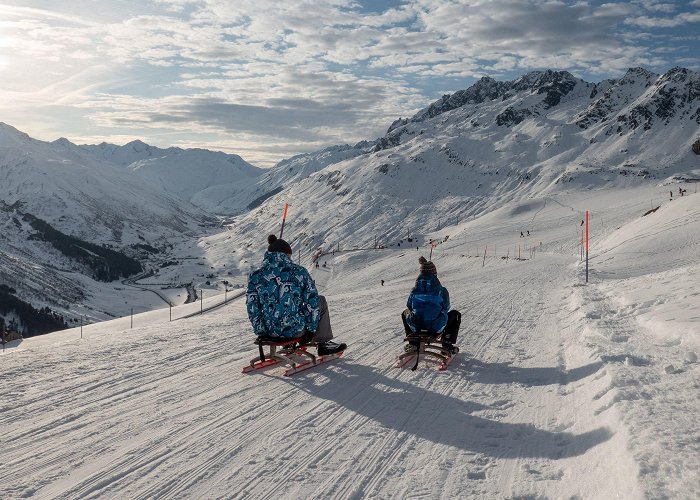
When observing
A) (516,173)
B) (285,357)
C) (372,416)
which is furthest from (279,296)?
(516,173)

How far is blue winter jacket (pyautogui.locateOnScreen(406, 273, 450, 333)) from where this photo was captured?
9477 millimetres

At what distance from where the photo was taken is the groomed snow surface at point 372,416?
477cm

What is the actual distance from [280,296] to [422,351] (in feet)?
9.33

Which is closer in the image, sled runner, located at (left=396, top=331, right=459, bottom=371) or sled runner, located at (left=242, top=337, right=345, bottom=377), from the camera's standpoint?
sled runner, located at (left=242, top=337, right=345, bottom=377)

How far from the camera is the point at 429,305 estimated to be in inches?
375

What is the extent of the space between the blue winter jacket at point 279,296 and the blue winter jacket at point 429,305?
2.03m

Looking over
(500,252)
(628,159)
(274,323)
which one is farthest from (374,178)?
(274,323)

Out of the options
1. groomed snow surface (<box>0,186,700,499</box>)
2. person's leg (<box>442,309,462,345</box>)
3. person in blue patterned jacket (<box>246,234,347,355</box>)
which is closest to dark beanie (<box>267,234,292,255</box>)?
person in blue patterned jacket (<box>246,234,347,355</box>)

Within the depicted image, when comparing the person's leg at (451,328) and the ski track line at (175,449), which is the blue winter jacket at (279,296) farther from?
the person's leg at (451,328)

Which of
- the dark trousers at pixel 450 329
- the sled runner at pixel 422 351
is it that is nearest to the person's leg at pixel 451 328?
the dark trousers at pixel 450 329

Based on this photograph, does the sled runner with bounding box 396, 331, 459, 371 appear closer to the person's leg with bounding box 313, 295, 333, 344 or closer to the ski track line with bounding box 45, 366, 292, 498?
the person's leg with bounding box 313, 295, 333, 344

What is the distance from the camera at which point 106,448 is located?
18.3 ft

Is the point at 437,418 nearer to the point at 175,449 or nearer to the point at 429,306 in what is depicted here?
the point at 429,306

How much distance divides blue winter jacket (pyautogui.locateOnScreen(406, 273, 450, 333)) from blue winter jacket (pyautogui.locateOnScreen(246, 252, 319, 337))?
2.03 metres
